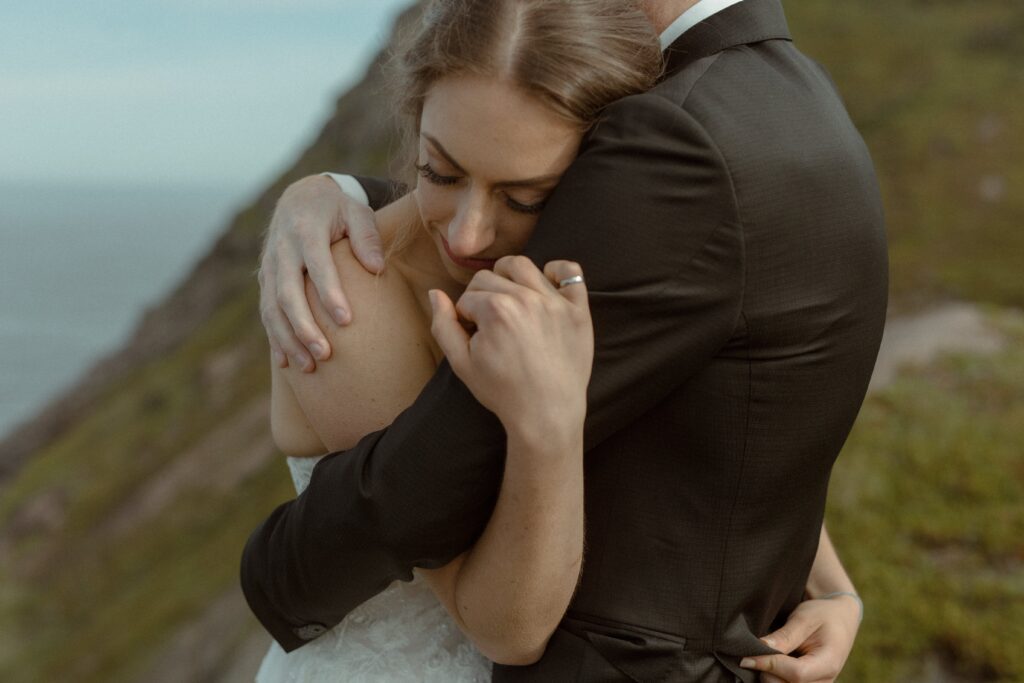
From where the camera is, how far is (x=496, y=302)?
225cm

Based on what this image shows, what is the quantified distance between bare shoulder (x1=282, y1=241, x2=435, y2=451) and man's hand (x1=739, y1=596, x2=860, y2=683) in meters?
1.10

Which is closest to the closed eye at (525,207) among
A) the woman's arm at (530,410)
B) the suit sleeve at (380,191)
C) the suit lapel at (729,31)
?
the woman's arm at (530,410)

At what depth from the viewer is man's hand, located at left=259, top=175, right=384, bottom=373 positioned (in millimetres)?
2871

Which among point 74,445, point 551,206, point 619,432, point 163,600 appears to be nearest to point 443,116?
Result: point 551,206

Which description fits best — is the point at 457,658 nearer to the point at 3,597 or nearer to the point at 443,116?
the point at 443,116

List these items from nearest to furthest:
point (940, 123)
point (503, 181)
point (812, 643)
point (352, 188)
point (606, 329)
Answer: point (606, 329), point (503, 181), point (812, 643), point (352, 188), point (940, 123)

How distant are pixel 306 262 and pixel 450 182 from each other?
53 centimetres

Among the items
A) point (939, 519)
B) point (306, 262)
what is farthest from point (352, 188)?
point (939, 519)

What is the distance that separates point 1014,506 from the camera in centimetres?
714

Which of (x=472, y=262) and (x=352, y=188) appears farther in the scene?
(x=352, y=188)

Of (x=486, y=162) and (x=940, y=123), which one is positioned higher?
(x=486, y=162)

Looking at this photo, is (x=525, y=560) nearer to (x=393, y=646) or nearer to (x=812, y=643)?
Answer: (x=393, y=646)

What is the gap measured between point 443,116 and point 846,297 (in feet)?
3.34

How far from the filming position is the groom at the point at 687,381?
2326mm
